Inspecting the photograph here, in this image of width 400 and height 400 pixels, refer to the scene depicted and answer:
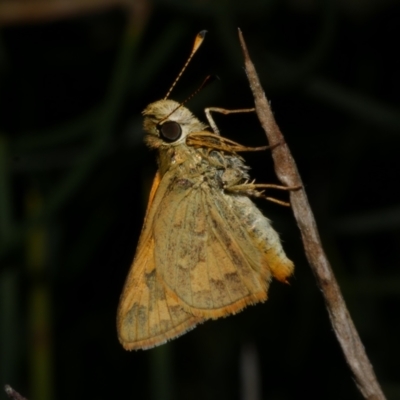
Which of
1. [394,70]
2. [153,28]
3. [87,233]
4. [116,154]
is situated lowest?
[87,233]

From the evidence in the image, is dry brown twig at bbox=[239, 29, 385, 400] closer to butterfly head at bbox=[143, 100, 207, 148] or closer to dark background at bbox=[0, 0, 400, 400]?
butterfly head at bbox=[143, 100, 207, 148]

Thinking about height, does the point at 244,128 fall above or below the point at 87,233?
above

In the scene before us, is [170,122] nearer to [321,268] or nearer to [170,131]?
[170,131]

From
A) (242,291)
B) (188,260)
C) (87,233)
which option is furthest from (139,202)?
(242,291)

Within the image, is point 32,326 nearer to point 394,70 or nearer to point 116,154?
point 116,154

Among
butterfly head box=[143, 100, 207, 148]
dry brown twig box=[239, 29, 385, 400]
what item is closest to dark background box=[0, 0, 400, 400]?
butterfly head box=[143, 100, 207, 148]

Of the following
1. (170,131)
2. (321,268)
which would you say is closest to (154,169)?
(170,131)
